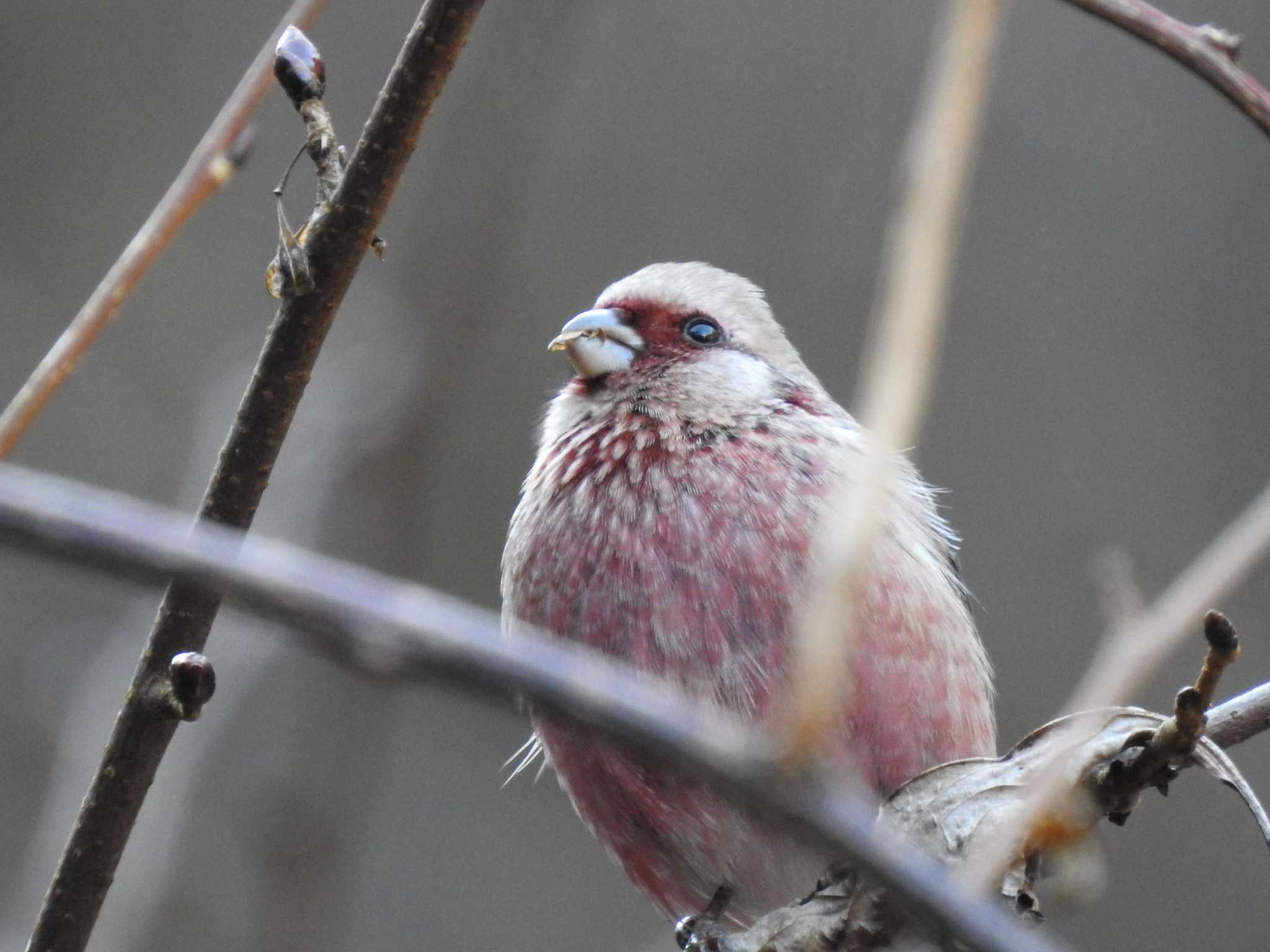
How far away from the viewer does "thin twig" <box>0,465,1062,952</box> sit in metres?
1.00

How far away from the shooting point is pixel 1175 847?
903 centimetres

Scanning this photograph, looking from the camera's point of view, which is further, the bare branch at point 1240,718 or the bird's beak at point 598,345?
the bird's beak at point 598,345

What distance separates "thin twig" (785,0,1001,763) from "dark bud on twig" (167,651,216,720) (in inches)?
49.4

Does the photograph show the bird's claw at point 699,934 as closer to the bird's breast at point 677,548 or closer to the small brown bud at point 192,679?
the bird's breast at point 677,548

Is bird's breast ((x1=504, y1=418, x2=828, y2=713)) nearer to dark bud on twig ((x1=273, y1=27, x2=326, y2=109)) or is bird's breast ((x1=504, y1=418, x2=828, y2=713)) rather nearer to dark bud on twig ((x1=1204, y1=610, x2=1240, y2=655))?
dark bud on twig ((x1=273, y1=27, x2=326, y2=109))

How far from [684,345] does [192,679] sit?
2.45 m

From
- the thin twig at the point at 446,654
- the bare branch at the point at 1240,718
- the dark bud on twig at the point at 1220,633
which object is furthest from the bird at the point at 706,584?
the thin twig at the point at 446,654

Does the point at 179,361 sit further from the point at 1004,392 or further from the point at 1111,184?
the point at 1111,184

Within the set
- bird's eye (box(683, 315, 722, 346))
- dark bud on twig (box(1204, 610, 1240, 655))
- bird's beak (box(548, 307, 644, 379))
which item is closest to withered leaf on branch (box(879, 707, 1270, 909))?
dark bud on twig (box(1204, 610, 1240, 655))

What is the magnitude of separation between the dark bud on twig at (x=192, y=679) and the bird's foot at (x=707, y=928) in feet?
4.37

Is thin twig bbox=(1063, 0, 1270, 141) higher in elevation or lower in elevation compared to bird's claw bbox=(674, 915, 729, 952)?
higher

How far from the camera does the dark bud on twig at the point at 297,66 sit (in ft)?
8.29

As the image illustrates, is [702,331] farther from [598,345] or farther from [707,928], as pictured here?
[707,928]

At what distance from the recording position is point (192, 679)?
2.26m
